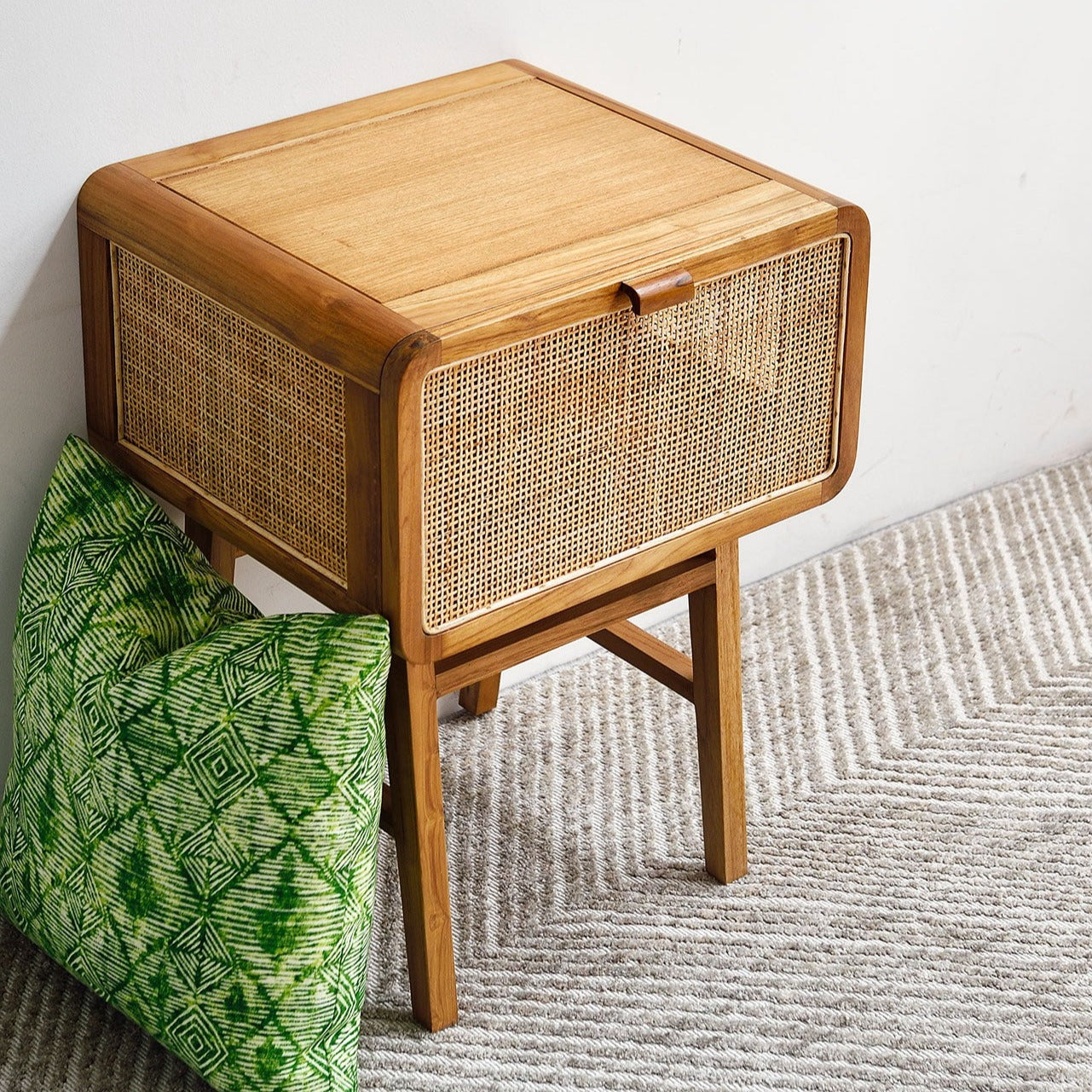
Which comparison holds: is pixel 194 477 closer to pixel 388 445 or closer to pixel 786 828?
pixel 388 445

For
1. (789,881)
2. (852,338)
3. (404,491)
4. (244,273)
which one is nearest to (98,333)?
(244,273)

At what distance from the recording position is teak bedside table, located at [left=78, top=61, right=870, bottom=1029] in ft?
3.43

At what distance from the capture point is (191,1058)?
1155 millimetres

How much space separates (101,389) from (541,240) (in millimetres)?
364

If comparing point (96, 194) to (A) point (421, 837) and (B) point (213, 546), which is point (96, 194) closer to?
(B) point (213, 546)

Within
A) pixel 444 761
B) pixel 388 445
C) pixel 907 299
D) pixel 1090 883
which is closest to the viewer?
pixel 388 445

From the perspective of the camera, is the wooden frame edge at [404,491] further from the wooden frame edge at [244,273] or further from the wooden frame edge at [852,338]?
the wooden frame edge at [852,338]

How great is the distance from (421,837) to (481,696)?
1.40 ft

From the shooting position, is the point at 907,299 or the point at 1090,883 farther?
the point at 907,299

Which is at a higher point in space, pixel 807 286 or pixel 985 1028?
pixel 807 286

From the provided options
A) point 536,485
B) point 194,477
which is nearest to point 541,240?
point 536,485

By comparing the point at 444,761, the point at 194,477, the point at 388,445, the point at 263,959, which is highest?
the point at 388,445

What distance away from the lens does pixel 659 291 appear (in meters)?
1.08

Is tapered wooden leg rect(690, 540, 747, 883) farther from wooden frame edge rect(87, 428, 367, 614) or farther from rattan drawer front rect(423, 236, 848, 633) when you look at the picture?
wooden frame edge rect(87, 428, 367, 614)
